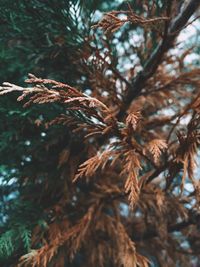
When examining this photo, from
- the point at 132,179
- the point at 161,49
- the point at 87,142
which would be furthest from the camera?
the point at 87,142

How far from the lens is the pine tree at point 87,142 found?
42.8 inches

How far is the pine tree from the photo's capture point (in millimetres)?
1086

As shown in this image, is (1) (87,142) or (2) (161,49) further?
(1) (87,142)

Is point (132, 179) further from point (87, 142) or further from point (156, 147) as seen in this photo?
point (87, 142)

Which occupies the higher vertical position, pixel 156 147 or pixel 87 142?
pixel 87 142

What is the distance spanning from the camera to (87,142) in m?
1.48

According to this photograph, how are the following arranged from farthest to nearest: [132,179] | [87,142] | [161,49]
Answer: [87,142]
[161,49]
[132,179]

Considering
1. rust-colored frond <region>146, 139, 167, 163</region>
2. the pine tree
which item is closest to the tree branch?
the pine tree

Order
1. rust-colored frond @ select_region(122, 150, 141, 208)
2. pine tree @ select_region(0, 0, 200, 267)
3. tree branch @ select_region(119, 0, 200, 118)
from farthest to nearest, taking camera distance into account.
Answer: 1. tree branch @ select_region(119, 0, 200, 118)
2. pine tree @ select_region(0, 0, 200, 267)
3. rust-colored frond @ select_region(122, 150, 141, 208)

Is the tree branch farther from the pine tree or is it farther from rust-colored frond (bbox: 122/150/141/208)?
rust-colored frond (bbox: 122/150/141/208)

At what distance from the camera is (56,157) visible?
4.91 ft

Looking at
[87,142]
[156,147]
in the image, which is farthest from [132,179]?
[87,142]

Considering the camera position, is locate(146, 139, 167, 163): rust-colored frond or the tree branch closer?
locate(146, 139, 167, 163): rust-colored frond

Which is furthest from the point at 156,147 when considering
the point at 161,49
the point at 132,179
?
the point at 161,49
